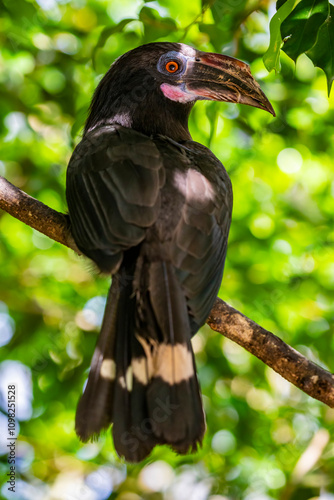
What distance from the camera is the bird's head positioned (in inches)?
139

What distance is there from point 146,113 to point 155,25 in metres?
0.71

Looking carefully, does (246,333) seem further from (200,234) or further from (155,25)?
(155,25)

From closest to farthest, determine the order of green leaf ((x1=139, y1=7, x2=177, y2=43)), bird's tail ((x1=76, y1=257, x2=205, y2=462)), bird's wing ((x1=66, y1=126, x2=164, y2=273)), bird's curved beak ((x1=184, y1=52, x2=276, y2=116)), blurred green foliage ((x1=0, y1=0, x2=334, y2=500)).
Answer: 1. bird's tail ((x1=76, y1=257, x2=205, y2=462))
2. bird's wing ((x1=66, y1=126, x2=164, y2=273))
3. bird's curved beak ((x1=184, y1=52, x2=276, y2=116))
4. green leaf ((x1=139, y1=7, x2=177, y2=43))
5. blurred green foliage ((x1=0, y1=0, x2=334, y2=500))

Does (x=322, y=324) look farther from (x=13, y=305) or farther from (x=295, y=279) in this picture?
(x=13, y=305)

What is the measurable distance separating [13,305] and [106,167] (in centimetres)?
260

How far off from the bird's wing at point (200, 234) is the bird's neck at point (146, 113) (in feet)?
1.83

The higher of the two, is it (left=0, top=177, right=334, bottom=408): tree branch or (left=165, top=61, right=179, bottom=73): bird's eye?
(left=165, top=61, right=179, bottom=73): bird's eye

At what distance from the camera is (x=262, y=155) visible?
527 cm

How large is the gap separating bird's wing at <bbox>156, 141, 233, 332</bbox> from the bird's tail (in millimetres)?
82

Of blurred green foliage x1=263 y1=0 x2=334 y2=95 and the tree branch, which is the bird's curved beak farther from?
the tree branch

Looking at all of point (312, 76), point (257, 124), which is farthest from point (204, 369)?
point (312, 76)

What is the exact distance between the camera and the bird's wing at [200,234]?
261 cm

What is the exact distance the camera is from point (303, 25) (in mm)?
2574

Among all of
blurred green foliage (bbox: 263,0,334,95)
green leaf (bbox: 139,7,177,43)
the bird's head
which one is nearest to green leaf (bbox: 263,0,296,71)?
blurred green foliage (bbox: 263,0,334,95)
